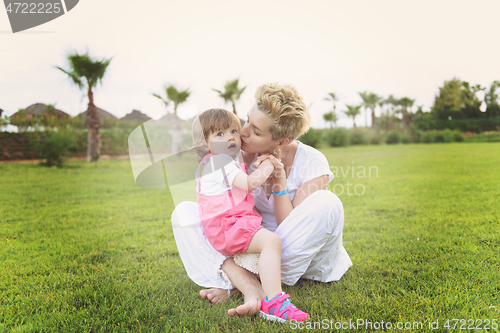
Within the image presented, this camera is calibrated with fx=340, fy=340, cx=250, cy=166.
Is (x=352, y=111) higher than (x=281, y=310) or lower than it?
higher

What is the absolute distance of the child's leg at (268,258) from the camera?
1.82m

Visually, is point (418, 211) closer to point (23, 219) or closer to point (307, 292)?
point (307, 292)

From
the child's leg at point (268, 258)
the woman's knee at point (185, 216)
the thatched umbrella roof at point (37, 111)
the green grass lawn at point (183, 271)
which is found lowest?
the green grass lawn at point (183, 271)

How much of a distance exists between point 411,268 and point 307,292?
0.92m

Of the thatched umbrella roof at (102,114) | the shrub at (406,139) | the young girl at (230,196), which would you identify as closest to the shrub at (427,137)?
the shrub at (406,139)

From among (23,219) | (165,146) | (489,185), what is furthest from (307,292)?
(489,185)

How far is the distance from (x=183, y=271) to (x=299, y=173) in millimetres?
1205

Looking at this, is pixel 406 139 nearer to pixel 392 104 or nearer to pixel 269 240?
pixel 392 104

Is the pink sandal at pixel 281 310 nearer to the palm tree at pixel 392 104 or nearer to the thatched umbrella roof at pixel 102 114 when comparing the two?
the thatched umbrella roof at pixel 102 114

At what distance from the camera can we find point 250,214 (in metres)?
2.03

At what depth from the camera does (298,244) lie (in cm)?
199

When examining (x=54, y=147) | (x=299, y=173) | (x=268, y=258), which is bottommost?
(x=268, y=258)

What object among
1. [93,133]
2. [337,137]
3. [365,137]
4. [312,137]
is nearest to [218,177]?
[93,133]

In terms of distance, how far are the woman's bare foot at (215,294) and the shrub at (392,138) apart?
21553 millimetres
